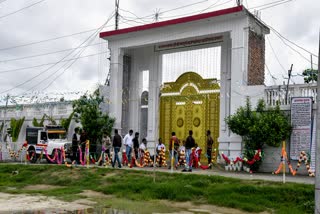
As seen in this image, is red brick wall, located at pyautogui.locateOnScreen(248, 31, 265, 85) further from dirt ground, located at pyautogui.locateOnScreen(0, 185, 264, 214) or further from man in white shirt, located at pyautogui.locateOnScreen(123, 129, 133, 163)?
dirt ground, located at pyautogui.locateOnScreen(0, 185, 264, 214)

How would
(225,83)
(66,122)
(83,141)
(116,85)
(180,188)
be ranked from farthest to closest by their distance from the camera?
(66,122) < (116,85) < (83,141) < (225,83) < (180,188)

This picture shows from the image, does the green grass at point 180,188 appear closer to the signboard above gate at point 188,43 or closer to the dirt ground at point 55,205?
the dirt ground at point 55,205

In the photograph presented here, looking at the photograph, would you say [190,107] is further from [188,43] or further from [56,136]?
[56,136]

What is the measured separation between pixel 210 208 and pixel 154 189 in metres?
2.19

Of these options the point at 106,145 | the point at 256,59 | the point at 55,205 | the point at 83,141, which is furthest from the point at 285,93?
the point at 55,205

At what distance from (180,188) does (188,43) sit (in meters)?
9.51

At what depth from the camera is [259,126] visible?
51.5ft

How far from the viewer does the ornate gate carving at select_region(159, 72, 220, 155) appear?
771 inches

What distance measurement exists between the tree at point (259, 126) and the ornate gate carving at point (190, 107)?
2773 millimetres

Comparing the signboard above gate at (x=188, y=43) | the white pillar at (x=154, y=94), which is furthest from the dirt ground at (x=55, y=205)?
the signboard above gate at (x=188, y=43)

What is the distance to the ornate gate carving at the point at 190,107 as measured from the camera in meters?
Answer: 19.6

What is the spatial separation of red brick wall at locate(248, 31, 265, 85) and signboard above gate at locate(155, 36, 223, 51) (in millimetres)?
1789

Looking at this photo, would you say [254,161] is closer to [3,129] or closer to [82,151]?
[82,151]

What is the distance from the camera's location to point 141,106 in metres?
22.1
